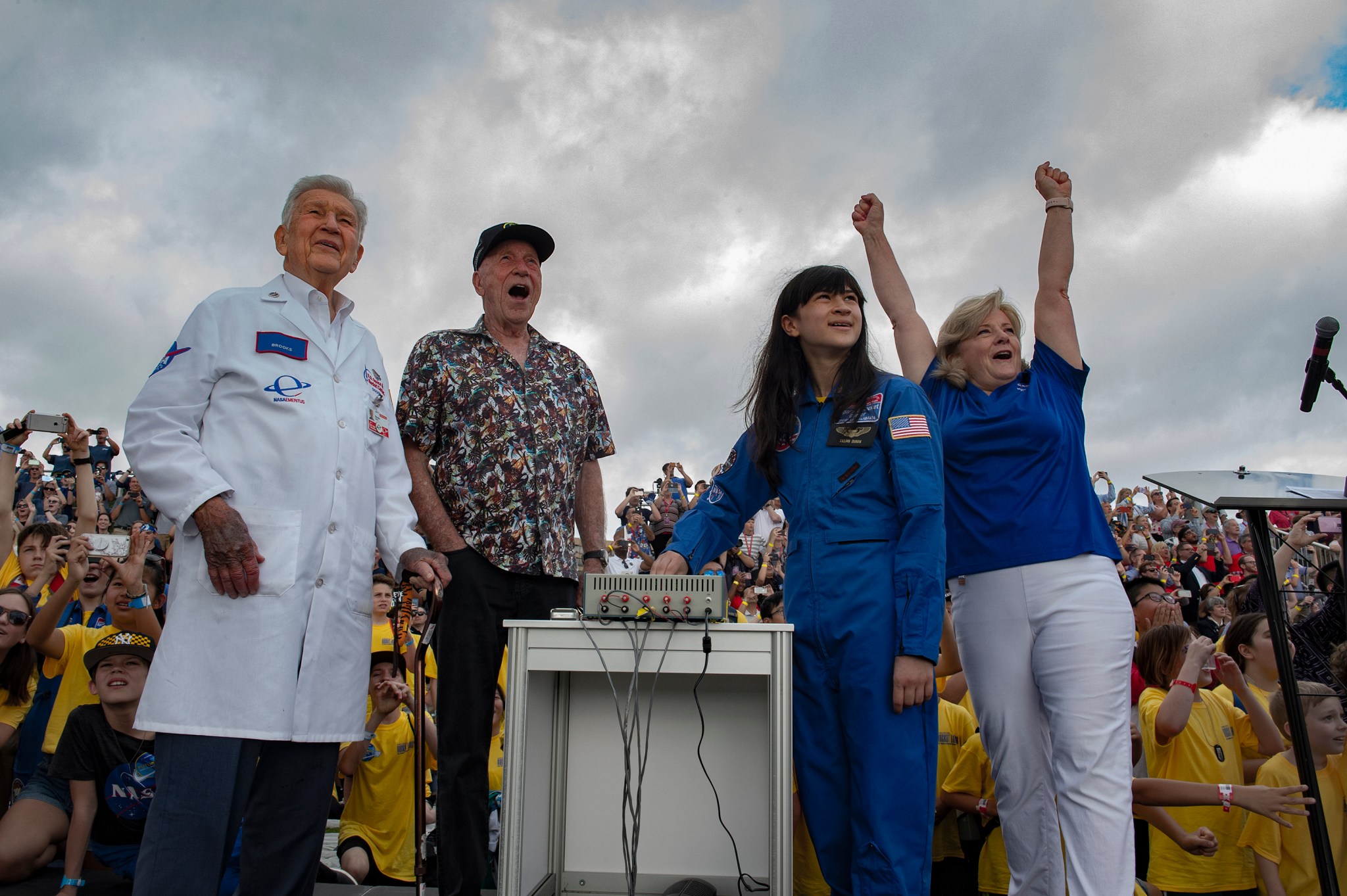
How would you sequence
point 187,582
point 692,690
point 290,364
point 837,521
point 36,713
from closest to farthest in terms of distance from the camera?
1. point 187,582
2. point 290,364
3. point 837,521
4. point 692,690
5. point 36,713

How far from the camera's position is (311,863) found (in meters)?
2.28

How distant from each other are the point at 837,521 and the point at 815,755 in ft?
2.22

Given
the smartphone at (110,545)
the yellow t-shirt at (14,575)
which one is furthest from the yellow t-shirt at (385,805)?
the yellow t-shirt at (14,575)

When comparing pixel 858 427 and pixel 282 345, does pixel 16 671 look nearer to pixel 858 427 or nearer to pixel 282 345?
pixel 282 345

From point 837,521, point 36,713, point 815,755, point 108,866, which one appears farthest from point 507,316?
point 36,713

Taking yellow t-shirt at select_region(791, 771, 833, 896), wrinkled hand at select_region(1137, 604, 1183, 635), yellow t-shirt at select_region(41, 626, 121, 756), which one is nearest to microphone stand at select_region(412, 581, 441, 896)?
yellow t-shirt at select_region(791, 771, 833, 896)

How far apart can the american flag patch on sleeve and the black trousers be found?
133cm

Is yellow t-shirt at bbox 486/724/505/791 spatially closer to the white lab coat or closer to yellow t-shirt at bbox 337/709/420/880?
yellow t-shirt at bbox 337/709/420/880

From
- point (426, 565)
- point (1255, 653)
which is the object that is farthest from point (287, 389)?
point (1255, 653)

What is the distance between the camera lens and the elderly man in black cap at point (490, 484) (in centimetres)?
289

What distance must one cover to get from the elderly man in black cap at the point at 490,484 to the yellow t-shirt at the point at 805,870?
1366mm

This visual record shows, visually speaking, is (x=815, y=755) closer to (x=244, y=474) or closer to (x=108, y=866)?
(x=244, y=474)

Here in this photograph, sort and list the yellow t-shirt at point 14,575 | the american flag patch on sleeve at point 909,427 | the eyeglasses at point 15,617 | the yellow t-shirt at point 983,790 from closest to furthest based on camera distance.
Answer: the american flag patch on sleeve at point 909,427
the yellow t-shirt at point 983,790
the eyeglasses at point 15,617
the yellow t-shirt at point 14,575

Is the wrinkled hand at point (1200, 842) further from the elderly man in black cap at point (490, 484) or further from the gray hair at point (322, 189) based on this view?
the gray hair at point (322, 189)
